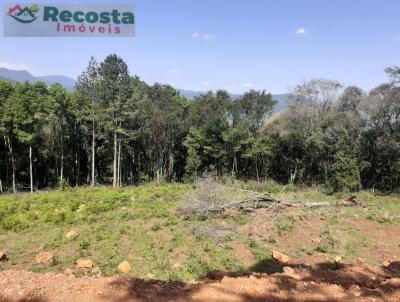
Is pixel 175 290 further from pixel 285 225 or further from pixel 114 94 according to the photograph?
pixel 114 94

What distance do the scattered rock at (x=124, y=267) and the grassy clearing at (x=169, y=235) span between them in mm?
155

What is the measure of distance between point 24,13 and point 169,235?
942 cm

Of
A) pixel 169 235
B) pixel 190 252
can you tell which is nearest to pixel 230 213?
pixel 169 235

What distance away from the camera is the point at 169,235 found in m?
14.5

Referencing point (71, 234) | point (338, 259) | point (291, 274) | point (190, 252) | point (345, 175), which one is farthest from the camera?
point (345, 175)

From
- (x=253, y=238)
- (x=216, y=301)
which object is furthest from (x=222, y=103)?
(x=216, y=301)

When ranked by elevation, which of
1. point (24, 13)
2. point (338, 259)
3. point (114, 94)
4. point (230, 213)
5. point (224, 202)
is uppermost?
point (24, 13)

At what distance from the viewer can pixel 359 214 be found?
706 inches

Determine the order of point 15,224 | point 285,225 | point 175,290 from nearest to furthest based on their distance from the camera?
1. point 175,290
2. point 285,225
3. point 15,224

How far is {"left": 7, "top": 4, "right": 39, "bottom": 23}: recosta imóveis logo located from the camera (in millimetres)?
14125

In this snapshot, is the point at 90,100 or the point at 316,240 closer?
the point at 316,240

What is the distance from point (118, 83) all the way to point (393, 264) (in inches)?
1067

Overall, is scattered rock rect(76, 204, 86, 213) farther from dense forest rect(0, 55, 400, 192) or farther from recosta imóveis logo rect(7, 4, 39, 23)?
dense forest rect(0, 55, 400, 192)

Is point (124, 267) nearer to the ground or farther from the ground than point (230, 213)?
nearer to the ground
